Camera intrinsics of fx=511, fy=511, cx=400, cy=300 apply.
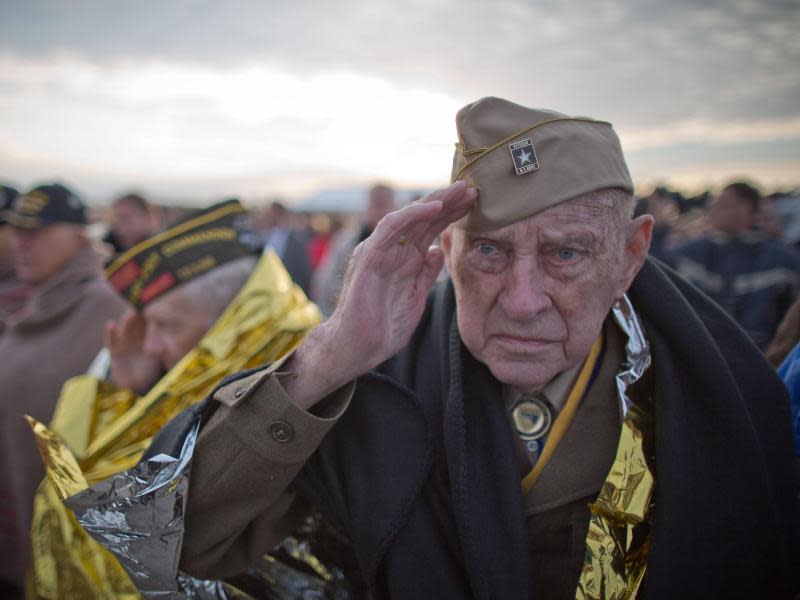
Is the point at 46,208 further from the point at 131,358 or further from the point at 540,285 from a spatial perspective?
the point at 540,285

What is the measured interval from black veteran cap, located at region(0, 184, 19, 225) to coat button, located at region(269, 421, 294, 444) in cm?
461

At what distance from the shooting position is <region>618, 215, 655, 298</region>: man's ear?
1.45 metres

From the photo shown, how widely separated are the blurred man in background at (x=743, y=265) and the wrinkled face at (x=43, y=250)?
496cm

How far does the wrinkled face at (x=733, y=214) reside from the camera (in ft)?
15.7

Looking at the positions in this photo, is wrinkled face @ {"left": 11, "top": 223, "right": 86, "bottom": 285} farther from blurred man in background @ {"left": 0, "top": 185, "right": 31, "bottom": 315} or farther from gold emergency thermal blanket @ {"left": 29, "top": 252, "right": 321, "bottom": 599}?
gold emergency thermal blanket @ {"left": 29, "top": 252, "right": 321, "bottom": 599}

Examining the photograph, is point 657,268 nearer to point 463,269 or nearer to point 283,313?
point 463,269

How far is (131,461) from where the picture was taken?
6.09ft

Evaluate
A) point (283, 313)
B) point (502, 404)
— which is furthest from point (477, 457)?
point (283, 313)

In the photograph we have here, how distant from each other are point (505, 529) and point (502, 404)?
1.09 ft

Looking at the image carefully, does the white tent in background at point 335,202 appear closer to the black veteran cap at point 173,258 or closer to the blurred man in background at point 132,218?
the blurred man in background at point 132,218

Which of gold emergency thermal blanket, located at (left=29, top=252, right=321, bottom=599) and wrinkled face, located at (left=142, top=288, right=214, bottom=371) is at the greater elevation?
wrinkled face, located at (left=142, top=288, right=214, bottom=371)

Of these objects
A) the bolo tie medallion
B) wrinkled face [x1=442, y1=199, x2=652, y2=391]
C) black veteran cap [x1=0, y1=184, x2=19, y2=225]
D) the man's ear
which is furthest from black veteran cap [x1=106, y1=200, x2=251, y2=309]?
black veteran cap [x1=0, y1=184, x2=19, y2=225]

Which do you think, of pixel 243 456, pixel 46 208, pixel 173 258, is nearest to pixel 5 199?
pixel 46 208

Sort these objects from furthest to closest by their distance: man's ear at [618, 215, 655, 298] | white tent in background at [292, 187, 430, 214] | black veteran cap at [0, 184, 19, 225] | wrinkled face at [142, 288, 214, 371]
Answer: white tent in background at [292, 187, 430, 214] < black veteran cap at [0, 184, 19, 225] < wrinkled face at [142, 288, 214, 371] < man's ear at [618, 215, 655, 298]
